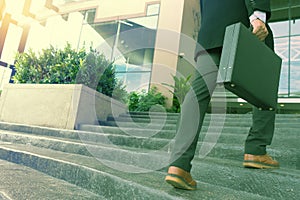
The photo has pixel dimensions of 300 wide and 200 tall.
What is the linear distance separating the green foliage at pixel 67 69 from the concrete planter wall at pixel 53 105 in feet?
0.88

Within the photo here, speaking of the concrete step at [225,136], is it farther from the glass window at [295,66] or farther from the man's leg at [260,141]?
the glass window at [295,66]

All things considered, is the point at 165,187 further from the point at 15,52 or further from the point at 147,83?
the point at 147,83

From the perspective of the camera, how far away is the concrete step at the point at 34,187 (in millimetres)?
1263

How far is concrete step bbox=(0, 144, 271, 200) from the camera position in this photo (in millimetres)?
1157

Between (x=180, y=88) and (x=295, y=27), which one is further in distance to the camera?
(x=295, y=27)

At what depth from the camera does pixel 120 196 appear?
1322mm

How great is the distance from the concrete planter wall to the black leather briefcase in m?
2.86

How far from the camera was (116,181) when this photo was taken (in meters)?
1.38

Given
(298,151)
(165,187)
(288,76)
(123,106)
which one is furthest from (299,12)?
(165,187)

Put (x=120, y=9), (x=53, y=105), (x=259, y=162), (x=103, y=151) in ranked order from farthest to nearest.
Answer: (x=120, y=9) < (x=53, y=105) < (x=103, y=151) < (x=259, y=162)

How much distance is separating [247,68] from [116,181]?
896 mm

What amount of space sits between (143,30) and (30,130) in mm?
7128

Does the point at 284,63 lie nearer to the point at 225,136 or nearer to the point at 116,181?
the point at 225,136

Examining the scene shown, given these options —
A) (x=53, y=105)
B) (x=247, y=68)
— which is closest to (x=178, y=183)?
(x=247, y=68)
